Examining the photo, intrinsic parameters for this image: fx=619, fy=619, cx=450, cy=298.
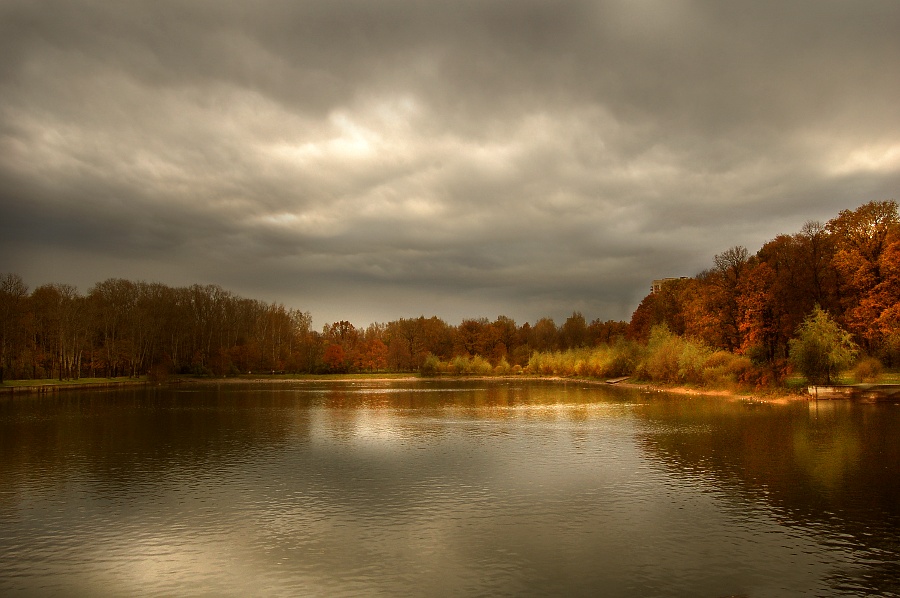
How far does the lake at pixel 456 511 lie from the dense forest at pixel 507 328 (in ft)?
74.1

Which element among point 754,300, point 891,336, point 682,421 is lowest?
point 682,421

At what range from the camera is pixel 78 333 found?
3147 inches

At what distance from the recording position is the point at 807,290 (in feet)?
183

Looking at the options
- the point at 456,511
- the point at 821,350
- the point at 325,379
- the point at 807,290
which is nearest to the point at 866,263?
the point at 807,290

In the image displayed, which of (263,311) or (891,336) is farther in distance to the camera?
(263,311)

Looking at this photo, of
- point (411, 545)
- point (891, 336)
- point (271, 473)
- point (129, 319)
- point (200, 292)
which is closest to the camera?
point (411, 545)

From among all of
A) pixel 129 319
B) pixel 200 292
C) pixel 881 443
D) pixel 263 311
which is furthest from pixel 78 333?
pixel 881 443

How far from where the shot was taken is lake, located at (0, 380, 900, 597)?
1202cm

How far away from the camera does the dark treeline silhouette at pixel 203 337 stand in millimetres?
78312

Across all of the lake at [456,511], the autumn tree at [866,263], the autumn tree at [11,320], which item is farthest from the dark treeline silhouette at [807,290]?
the autumn tree at [11,320]

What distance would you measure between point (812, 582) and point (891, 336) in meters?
44.4

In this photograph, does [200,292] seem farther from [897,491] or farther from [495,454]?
[897,491]

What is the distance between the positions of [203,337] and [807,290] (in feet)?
322

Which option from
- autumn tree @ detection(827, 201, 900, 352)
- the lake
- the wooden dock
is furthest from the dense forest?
the lake
